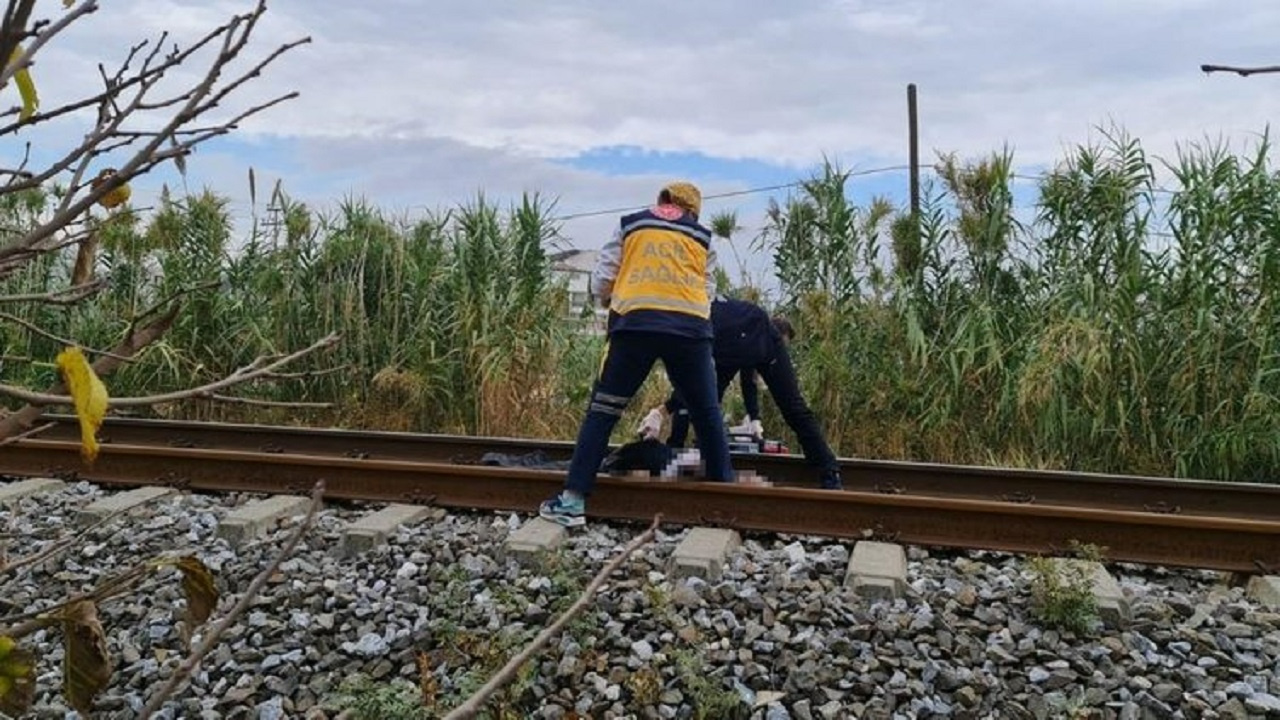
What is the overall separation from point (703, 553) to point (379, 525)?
139cm

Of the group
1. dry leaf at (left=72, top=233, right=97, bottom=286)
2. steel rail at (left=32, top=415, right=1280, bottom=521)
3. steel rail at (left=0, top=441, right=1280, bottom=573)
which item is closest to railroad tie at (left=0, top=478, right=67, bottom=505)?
steel rail at (left=0, top=441, right=1280, bottom=573)

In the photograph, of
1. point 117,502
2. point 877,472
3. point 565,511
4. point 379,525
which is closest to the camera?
point 379,525

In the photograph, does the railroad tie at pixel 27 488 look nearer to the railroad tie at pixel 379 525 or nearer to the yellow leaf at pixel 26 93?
the railroad tie at pixel 379 525

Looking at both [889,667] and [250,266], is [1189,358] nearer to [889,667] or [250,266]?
[889,667]

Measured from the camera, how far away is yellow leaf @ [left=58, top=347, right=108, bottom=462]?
2.61 ft

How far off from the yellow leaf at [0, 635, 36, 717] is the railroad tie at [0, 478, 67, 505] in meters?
4.63

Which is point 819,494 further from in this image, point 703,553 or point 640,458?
point 640,458

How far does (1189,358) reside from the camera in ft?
24.0

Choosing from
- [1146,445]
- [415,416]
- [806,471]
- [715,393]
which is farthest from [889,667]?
[415,416]

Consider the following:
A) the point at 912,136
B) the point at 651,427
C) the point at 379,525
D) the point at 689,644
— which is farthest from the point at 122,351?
the point at 912,136

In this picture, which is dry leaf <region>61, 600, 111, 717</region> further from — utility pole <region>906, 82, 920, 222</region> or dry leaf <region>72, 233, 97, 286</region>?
utility pole <region>906, 82, 920, 222</region>

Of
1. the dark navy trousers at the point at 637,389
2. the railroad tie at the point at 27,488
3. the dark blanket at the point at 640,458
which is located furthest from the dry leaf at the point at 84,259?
the railroad tie at the point at 27,488

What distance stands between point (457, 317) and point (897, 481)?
4.22 metres

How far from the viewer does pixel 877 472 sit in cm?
633
